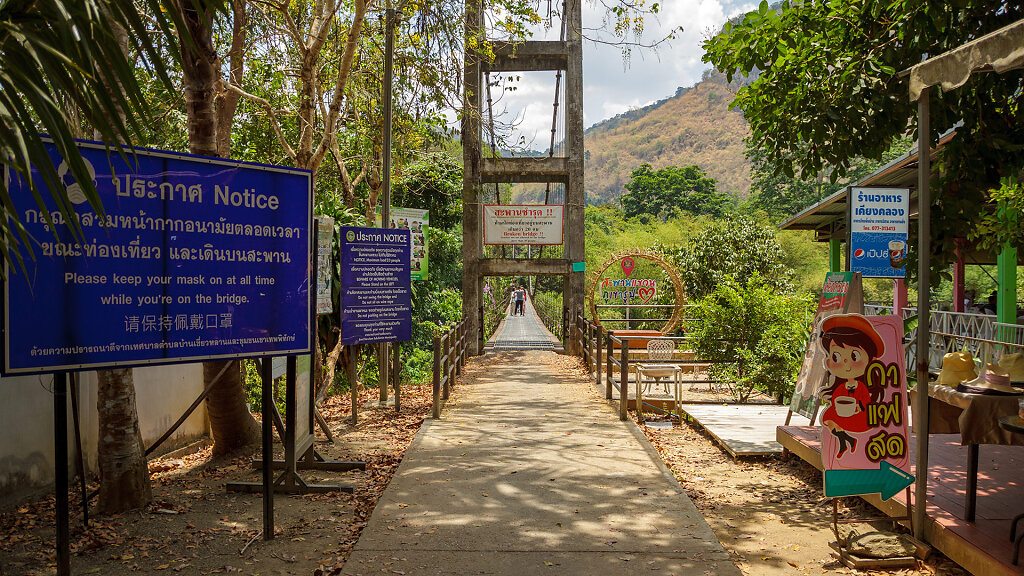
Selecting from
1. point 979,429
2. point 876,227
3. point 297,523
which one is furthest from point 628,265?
point 297,523

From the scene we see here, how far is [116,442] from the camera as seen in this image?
4715mm

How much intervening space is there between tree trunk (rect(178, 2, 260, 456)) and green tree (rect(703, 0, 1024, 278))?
14.0 feet

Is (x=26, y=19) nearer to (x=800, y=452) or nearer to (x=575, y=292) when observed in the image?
(x=800, y=452)

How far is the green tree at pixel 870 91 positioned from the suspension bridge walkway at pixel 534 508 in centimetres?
265

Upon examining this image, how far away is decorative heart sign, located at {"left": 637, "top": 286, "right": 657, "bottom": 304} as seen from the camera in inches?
759

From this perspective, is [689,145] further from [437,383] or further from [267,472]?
[267,472]

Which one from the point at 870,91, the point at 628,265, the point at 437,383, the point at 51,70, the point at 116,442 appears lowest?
the point at 437,383

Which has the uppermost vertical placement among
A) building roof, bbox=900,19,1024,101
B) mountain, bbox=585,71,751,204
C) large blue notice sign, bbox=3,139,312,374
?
mountain, bbox=585,71,751,204

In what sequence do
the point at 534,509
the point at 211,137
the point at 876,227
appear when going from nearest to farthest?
the point at 534,509 < the point at 211,137 < the point at 876,227

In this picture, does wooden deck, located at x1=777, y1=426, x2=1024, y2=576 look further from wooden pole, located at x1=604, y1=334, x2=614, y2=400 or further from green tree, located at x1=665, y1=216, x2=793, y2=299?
green tree, located at x1=665, y1=216, x2=793, y2=299

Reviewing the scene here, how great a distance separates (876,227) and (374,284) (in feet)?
20.0

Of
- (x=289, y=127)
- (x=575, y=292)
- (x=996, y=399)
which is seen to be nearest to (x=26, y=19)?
(x=996, y=399)

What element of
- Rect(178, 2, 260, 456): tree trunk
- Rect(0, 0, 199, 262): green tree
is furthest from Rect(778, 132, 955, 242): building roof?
Rect(0, 0, 199, 262): green tree

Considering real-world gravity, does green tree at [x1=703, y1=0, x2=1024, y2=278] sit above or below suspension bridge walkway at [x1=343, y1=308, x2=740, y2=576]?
above
